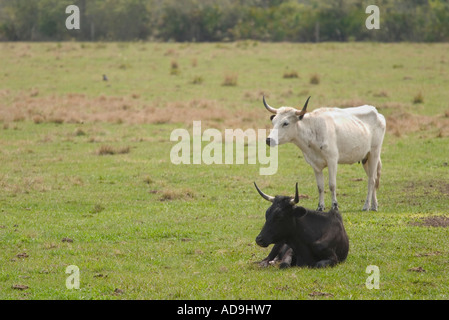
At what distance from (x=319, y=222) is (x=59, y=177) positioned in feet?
26.8

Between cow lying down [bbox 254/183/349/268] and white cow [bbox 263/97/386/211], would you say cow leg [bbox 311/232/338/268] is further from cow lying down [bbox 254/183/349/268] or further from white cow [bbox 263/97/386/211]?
white cow [bbox 263/97/386/211]

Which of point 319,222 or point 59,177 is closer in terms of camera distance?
point 319,222

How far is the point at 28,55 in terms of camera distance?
39031 mm

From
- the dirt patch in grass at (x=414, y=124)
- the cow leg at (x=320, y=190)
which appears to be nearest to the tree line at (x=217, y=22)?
the dirt patch in grass at (x=414, y=124)

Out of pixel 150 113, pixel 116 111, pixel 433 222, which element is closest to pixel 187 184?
pixel 433 222

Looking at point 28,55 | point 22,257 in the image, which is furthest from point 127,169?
point 28,55

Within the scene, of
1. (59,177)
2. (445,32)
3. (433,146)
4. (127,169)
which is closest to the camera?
(59,177)

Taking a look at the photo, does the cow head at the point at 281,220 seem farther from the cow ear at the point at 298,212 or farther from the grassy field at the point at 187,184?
the grassy field at the point at 187,184

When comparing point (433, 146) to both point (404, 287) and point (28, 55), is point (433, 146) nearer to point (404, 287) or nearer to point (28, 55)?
point (404, 287)

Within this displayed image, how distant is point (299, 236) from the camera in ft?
29.6

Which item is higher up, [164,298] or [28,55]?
[28,55]

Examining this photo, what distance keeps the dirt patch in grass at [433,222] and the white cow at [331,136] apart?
1.18 m

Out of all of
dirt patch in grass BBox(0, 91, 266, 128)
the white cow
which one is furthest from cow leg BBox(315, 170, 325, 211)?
dirt patch in grass BBox(0, 91, 266, 128)

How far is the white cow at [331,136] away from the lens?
11812 millimetres
